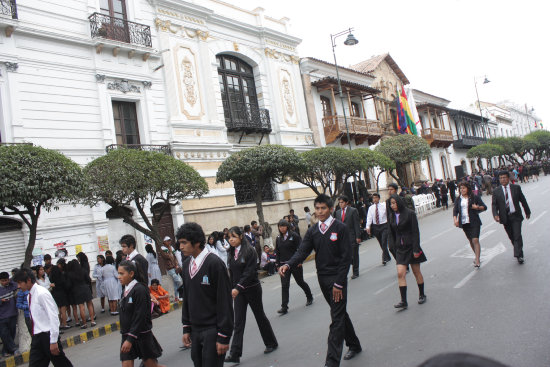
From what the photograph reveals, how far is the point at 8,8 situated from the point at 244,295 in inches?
490

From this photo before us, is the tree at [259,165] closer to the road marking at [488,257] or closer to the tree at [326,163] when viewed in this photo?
the tree at [326,163]

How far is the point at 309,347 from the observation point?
5.61 m

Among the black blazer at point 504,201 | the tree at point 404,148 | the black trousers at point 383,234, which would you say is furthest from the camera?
the tree at point 404,148

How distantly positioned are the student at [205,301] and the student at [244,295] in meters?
1.70

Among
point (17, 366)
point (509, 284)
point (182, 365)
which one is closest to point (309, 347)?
point (182, 365)

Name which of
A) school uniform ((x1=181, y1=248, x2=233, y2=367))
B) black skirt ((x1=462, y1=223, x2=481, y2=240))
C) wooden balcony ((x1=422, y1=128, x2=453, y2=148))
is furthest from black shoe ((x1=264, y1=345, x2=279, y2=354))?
wooden balcony ((x1=422, y1=128, x2=453, y2=148))

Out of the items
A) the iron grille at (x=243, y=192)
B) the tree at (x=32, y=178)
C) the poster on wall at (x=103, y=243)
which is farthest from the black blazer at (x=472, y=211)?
the iron grille at (x=243, y=192)

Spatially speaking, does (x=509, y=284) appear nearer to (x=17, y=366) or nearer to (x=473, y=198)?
(x=473, y=198)

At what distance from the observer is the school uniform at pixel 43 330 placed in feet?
16.8

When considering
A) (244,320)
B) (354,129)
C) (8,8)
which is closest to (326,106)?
(354,129)

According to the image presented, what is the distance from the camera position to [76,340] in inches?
367

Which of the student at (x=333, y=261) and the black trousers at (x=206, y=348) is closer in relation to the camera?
the black trousers at (x=206, y=348)

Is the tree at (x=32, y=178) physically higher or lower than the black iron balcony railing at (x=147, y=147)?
lower

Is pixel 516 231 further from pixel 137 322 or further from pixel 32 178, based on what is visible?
pixel 32 178
